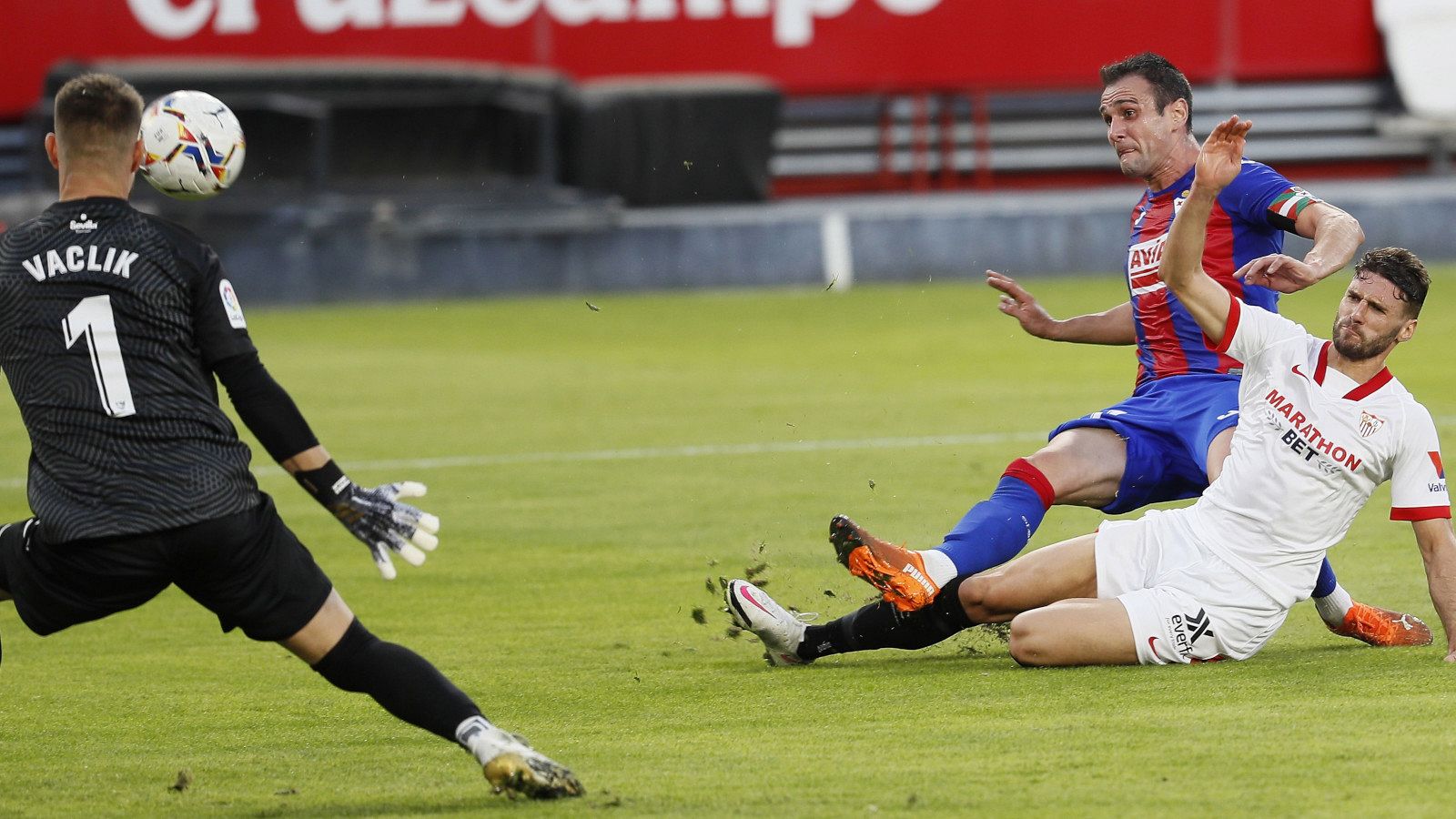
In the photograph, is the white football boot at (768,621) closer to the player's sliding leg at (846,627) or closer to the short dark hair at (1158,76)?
the player's sliding leg at (846,627)

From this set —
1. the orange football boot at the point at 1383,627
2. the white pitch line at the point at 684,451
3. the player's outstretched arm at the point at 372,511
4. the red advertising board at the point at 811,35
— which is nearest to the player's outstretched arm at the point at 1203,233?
the orange football boot at the point at 1383,627

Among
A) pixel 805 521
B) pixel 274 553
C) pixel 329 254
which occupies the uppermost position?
pixel 274 553

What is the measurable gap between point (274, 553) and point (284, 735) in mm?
1170

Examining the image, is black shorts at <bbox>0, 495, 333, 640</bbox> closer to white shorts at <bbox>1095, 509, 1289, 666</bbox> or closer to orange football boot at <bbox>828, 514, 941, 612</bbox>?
orange football boot at <bbox>828, 514, 941, 612</bbox>

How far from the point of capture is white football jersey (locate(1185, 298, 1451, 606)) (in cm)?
614

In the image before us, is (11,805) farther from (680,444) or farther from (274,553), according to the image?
(680,444)

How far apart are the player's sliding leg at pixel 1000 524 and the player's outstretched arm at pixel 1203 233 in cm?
82

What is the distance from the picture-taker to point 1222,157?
5867 mm

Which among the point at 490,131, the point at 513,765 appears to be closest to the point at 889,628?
the point at 513,765

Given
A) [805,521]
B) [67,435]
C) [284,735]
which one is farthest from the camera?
[805,521]

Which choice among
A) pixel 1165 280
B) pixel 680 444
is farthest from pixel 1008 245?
pixel 1165 280

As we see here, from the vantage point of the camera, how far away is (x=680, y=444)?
12414mm

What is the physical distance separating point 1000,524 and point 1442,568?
132 centimetres

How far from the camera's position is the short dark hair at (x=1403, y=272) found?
600 centimetres
